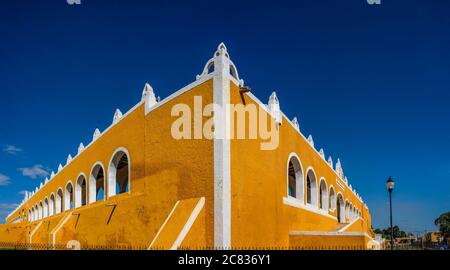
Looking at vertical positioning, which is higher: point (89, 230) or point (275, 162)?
point (275, 162)

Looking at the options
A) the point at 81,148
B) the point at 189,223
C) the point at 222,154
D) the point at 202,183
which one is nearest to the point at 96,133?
the point at 81,148

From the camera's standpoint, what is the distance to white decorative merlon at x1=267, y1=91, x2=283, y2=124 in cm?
1373

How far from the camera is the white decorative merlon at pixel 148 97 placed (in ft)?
43.9

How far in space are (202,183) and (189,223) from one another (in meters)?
1.19

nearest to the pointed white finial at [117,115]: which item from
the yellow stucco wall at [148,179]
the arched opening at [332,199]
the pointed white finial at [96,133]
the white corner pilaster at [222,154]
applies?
the yellow stucco wall at [148,179]

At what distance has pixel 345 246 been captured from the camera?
12344mm

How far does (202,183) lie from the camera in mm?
10523

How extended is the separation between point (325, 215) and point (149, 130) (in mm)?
11160

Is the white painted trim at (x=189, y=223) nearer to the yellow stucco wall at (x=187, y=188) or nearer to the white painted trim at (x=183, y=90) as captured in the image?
the yellow stucco wall at (x=187, y=188)

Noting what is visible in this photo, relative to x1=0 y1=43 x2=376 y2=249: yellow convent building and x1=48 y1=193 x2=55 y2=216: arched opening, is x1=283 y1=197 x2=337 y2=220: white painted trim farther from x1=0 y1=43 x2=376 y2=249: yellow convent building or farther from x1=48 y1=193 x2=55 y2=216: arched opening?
x1=48 y1=193 x2=55 y2=216: arched opening

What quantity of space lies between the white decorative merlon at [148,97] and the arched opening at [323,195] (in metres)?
11.3

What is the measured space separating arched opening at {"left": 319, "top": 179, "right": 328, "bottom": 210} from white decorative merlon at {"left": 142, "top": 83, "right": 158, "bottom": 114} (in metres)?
11.3
